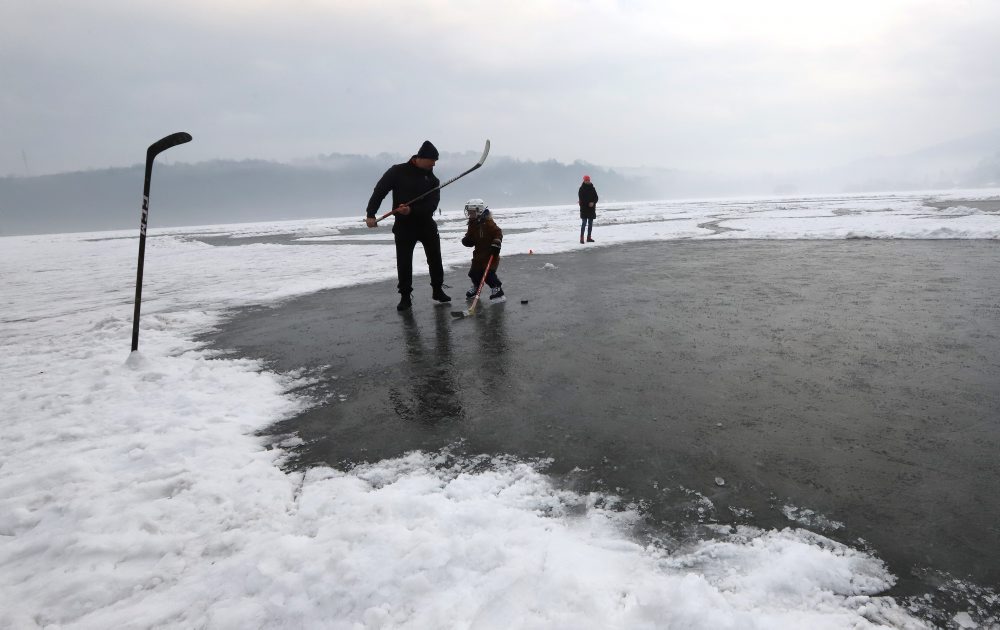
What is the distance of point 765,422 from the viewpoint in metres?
3.27

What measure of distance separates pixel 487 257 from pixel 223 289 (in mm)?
6013

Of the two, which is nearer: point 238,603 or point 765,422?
point 238,603

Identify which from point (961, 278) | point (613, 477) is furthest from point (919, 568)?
point (961, 278)

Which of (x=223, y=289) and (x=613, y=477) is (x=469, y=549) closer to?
(x=613, y=477)

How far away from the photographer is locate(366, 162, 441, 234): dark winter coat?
7375mm

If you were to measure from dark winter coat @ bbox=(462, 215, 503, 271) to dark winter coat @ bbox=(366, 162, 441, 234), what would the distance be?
0.78m

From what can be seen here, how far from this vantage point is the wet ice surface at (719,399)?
7.75 ft

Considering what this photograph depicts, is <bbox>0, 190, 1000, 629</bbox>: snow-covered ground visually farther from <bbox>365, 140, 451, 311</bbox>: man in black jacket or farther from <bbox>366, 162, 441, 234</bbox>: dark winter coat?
<bbox>366, 162, 441, 234</bbox>: dark winter coat

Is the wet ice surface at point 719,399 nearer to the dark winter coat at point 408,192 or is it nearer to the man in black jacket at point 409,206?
the man in black jacket at point 409,206

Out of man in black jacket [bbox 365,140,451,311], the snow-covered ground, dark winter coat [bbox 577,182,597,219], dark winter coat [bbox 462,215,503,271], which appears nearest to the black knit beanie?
man in black jacket [bbox 365,140,451,311]

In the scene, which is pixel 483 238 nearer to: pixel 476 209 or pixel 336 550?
pixel 476 209

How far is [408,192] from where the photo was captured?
743 cm

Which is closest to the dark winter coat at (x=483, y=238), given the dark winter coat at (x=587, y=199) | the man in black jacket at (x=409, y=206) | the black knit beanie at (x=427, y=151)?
the man in black jacket at (x=409, y=206)

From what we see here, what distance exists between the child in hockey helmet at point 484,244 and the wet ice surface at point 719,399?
835 mm
